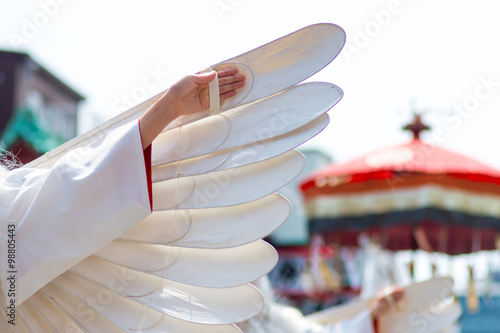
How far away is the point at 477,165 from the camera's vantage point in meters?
4.15

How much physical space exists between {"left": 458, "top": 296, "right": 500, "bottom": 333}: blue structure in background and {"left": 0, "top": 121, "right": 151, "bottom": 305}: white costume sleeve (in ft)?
37.5

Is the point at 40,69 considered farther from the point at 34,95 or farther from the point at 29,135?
the point at 29,135

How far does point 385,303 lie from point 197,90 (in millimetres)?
1591

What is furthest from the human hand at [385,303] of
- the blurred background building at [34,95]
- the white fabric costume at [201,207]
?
the blurred background building at [34,95]

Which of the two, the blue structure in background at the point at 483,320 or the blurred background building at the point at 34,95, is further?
the blurred background building at the point at 34,95

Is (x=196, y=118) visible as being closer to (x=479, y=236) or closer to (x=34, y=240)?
(x=34, y=240)

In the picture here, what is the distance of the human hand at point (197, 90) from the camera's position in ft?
4.82

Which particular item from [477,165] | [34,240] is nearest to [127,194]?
[34,240]

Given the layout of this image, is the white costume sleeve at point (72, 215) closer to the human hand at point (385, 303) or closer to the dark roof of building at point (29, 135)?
the human hand at point (385, 303)

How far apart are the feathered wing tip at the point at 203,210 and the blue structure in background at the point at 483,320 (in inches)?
440

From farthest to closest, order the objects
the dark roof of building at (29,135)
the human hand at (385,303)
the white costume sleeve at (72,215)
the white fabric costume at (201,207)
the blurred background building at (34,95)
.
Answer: the blurred background building at (34,95), the dark roof of building at (29,135), the human hand at (385,303), the white fabric costume at (201,207), the white costume sleeve at (72,215)

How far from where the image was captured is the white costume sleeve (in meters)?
1.41

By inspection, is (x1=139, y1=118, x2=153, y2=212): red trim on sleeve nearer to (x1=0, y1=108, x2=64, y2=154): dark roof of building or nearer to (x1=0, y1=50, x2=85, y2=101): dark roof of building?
(x1=0, y1=108, x2=64, y2=154): dark roof of building

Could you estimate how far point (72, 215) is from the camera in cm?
140
